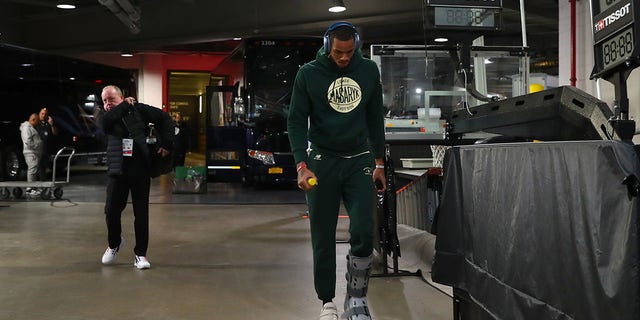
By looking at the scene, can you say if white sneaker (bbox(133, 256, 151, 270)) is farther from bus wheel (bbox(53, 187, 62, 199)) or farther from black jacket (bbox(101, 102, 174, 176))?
bus wheel (bbox(53, 187, 62, 199))

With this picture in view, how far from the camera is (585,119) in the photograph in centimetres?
232

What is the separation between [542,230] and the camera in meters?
2.23

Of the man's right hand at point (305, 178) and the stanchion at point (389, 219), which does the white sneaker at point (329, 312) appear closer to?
the man's right hand at point (305, 178)

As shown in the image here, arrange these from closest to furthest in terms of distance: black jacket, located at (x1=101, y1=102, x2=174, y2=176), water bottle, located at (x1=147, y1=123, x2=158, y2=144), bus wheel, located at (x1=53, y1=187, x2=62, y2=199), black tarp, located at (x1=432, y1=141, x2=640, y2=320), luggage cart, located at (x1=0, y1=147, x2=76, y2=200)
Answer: black tarp, located at (x1=432, y1=141, x2=640, y2=320) → black jacket, located at (x1=101, y1=102, x2=174, y2=176) → water bottle, located at (x1=147, y1=123, x2=158, y2=144) → luggage cart, located at (x1=0, y1=147, x2=76, y2=200) → bus wheel, located at (x1=53, y1=187, x2=62, y2=199)

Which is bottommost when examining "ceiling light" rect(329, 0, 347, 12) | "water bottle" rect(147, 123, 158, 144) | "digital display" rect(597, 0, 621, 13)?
"water bottle" rect(147, 123, 158, 144)

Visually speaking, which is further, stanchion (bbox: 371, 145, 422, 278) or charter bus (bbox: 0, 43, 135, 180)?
charter bus (bbox: 0, 43, 135, 180)

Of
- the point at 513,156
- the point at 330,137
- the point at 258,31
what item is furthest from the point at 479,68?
the point at 258,31

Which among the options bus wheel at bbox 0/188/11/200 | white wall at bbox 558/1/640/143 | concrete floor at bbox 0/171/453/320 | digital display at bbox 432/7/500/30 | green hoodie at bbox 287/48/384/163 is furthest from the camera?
bus wheel at bbox 0/188/11/200

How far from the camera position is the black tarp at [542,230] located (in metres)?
1.77

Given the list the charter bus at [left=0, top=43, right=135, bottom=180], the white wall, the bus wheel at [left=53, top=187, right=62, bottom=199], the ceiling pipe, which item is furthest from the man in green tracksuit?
the charter bus at [left=0, top=43, right=135, bottom=180]

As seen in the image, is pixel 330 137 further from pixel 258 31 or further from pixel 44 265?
pixel 258 31

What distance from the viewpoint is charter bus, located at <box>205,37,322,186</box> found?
41.1 ft

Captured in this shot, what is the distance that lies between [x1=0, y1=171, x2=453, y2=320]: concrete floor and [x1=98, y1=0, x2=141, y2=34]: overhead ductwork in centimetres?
516

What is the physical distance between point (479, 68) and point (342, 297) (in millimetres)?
3302
